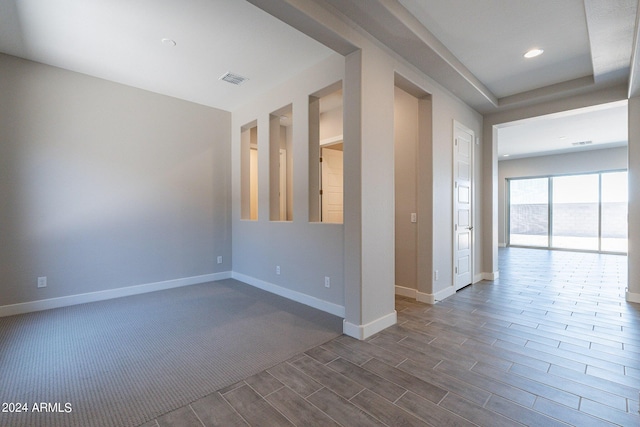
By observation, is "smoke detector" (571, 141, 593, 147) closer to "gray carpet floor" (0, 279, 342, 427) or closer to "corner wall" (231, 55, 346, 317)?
"corner wall" (231, 55, 346, 317)

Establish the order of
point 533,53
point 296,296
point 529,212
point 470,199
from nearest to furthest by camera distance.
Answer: point 533,53 → point 296,296 → point 470,199 → point 529,212

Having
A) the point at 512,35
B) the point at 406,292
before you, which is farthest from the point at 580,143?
the point at 406,292

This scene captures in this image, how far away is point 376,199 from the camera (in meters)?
2.78

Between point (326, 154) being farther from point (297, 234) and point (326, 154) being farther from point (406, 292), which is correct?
point (406, 292)

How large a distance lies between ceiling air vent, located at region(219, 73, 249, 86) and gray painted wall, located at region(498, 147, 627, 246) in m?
9.38

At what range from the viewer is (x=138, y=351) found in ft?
7.86

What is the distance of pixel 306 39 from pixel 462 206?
10.6 ft

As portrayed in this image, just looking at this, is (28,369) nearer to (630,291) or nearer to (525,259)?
(630,291)

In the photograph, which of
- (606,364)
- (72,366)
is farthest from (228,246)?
(606,364)

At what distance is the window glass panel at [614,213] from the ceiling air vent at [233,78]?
10094mm

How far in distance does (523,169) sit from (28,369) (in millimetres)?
11771

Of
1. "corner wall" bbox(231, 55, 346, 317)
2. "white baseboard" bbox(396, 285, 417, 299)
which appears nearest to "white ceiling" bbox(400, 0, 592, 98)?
"corner wall" bbox(231, 55, 346, 317)

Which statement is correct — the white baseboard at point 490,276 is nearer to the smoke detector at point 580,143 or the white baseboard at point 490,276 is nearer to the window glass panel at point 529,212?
the smoke detector at point 580,143

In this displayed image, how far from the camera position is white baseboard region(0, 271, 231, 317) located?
3.26 metres
